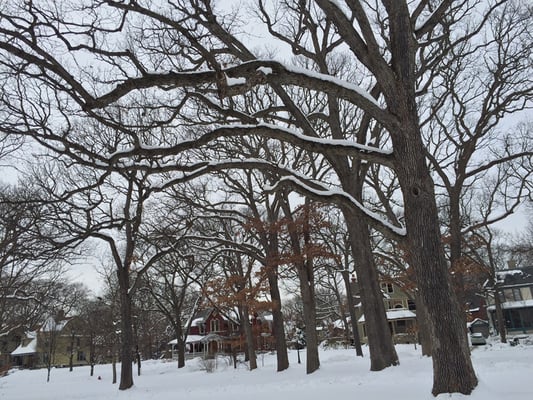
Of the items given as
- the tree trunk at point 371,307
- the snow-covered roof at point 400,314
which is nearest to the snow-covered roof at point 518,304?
the snow-covered roof at point 400,314

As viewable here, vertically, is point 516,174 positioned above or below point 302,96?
below

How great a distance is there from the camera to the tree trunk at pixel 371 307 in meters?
11.8

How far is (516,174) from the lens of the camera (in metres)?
19.6

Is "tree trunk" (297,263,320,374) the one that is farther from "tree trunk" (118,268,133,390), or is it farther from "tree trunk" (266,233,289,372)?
"tree trunk" (118,268,133,390)

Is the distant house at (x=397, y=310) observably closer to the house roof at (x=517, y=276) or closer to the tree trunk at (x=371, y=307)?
the house roof at (x=517, y=276)

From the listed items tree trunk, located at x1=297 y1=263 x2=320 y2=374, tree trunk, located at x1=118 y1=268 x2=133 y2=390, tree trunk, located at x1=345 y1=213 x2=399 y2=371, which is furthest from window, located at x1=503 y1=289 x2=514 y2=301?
tree trunk, located at x1=118 y1=268 x2=133 y2=390

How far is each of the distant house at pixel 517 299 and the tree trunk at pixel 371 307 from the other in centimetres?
3585

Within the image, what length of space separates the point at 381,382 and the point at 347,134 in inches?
428

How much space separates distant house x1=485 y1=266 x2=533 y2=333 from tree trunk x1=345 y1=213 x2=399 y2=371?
118 ft

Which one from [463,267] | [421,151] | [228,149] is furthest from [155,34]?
[463,267]

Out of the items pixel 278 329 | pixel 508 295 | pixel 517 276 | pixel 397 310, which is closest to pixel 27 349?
pixel 397 310

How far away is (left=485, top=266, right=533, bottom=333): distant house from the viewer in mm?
42281

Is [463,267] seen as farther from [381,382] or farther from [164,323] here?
[164,323]

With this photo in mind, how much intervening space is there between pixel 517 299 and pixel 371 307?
1627 inches
